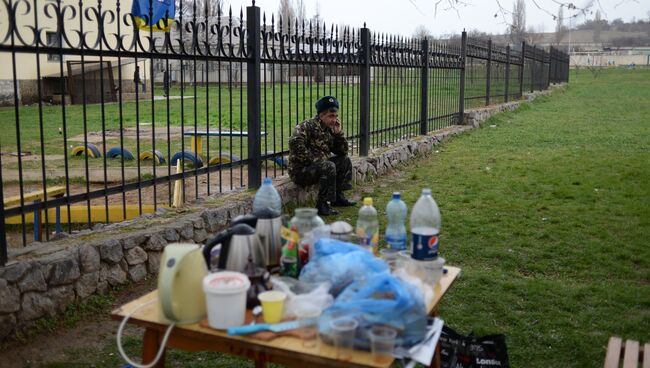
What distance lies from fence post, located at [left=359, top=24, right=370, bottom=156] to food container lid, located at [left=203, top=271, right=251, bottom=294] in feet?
23.8

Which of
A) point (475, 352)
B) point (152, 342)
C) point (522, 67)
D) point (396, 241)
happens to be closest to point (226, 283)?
point (152, 342)

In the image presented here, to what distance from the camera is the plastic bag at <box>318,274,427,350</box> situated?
2209 mm

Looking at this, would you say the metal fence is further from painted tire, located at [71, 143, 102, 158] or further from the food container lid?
the food container lid

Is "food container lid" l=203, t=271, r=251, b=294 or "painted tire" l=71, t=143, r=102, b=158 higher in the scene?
"food container lid" l=203, t=271, r=251, b=294

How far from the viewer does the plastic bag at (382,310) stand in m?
2.21

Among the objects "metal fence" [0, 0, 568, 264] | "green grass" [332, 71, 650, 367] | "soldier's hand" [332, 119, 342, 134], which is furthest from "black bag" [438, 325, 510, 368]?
"soldier's hand" [332, 119, 342, 134]

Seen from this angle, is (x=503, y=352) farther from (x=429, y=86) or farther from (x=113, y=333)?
(x=429, y=86)

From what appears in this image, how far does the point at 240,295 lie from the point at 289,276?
17.3 inches

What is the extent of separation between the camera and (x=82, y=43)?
4508mm

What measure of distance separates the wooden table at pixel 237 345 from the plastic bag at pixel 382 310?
0.09 meters

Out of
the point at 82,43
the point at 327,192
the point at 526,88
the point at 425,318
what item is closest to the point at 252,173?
the point at 327,192

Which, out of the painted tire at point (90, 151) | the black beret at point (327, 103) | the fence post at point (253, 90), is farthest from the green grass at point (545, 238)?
the painted tire at point (90, 151)

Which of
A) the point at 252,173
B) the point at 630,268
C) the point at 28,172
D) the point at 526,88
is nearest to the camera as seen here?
the point at 630,268

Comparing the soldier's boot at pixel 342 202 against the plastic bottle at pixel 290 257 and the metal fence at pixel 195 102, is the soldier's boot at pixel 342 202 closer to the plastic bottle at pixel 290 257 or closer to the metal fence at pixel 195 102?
the metal fence at pixel 195 102
